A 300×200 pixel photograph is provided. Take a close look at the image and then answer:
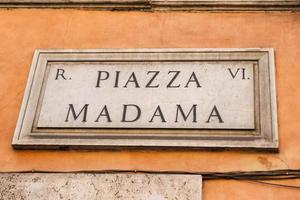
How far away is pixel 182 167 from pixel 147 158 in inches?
9.1

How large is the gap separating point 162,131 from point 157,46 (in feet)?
2.52

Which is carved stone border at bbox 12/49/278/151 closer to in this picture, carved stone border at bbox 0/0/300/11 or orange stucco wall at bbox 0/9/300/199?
orange stucco wall at bbox 0/9/300/199

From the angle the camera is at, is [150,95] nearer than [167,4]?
Yes

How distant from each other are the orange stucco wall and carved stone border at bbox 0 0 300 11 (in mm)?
50

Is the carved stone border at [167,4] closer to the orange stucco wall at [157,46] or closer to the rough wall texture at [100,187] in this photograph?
the orange stucco wall at [157,46]

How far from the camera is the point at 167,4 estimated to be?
522cm

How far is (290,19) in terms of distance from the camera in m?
5.00

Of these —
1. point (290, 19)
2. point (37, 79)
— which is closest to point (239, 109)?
point (290, 19)

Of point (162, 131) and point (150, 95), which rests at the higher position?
point (150, 95)

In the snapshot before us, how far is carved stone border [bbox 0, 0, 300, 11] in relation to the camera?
16.7 feet

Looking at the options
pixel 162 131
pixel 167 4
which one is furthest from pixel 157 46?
pixel 162 131

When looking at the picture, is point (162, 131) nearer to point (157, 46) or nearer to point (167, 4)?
point (157, 46)

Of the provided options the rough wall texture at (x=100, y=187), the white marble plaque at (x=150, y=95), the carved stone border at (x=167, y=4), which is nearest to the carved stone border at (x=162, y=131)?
the white marble plaque at (x=150, y=95)

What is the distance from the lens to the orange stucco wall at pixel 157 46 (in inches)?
169
